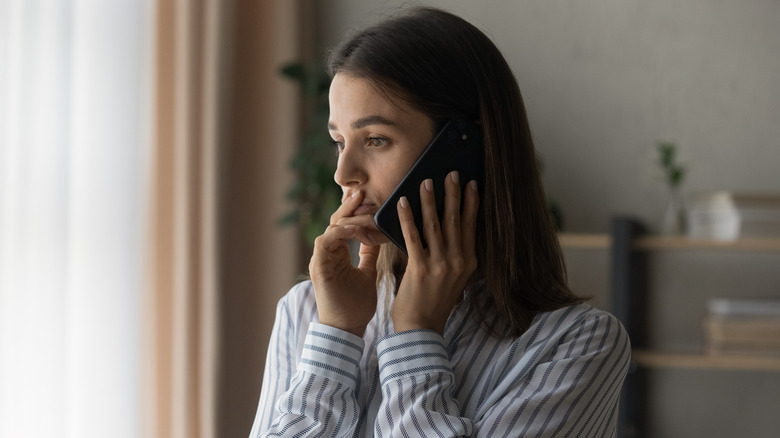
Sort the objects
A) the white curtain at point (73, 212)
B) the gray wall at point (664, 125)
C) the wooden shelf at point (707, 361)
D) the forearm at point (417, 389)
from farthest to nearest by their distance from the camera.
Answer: the gray wall at point (664, 125), the wooden shelf at point (707, 361), the white curtain at point (73, 212), the forearm at point (417, 389)

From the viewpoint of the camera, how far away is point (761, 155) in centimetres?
277

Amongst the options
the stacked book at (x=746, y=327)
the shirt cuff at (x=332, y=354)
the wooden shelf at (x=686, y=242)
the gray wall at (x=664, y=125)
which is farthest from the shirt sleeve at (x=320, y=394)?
the gray wall at (x=664, y=125)

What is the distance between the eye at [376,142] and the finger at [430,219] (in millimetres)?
74

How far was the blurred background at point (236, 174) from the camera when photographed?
79.2 inches

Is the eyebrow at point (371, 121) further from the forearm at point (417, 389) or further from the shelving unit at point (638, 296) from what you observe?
the shelving unit at point (638, 296)

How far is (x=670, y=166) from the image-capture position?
8.89ft

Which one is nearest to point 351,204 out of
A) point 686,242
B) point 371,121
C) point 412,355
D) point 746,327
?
point 371,121

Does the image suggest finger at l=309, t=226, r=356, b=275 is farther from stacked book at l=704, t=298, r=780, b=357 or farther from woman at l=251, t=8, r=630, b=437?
stacked book at l=704, t=298, r=780, b=357

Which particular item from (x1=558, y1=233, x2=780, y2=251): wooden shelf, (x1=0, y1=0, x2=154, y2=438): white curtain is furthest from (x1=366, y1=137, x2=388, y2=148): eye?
(x1=558, y1=233, x2=780, y2=251): wooden shelf

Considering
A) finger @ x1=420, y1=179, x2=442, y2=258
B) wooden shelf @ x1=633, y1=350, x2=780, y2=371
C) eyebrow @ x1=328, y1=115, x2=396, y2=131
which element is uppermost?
eyebrow @ x1=328, y1=115, x2=396, y2=131

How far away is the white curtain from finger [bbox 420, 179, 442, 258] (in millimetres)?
1280

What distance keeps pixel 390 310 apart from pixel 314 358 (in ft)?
0.51

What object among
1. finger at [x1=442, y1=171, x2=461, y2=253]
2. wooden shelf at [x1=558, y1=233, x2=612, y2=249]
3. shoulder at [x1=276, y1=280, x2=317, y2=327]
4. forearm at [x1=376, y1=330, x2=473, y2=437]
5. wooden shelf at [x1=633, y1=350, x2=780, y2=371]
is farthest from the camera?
wooden shelf at [x1=558, y1=233, x2=612, y2=249]

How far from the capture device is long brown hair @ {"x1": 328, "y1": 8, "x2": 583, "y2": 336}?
3.52 ft
